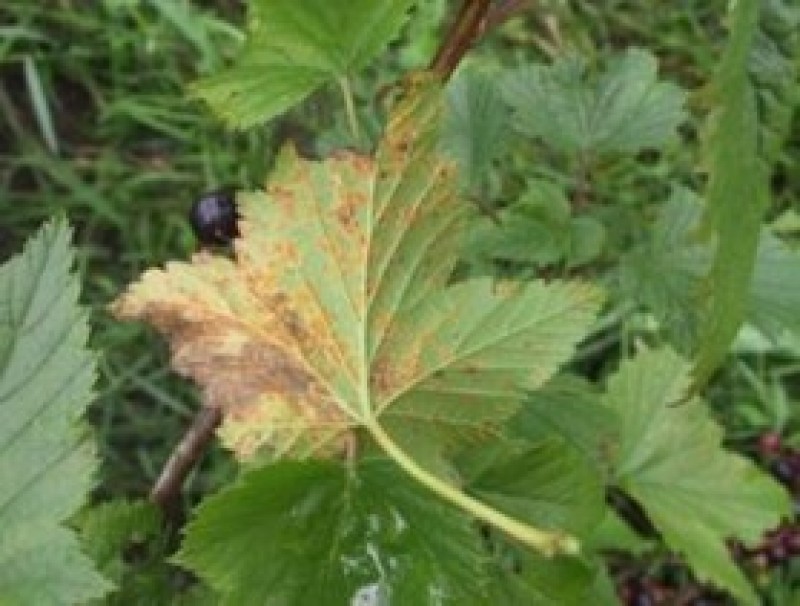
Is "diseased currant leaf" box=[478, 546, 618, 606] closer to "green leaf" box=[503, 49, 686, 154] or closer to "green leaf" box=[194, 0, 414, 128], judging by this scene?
"green leaf" box=[194, 0, 414, 128]

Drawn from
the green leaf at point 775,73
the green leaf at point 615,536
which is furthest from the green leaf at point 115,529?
the green leaf at point 615,536

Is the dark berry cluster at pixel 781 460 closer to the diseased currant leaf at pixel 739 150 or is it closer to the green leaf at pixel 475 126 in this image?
the green leaf at pixel 475 126

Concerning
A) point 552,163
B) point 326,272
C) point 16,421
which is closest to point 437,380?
point 326,272

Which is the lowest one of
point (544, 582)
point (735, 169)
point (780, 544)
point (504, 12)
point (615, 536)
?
point (780, 544)

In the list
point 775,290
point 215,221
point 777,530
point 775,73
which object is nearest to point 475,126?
point 775,290

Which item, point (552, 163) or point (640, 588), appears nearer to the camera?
point (640, 588)

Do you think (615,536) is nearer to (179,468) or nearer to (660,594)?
(660,594)

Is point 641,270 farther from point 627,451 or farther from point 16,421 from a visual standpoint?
point 16,421
